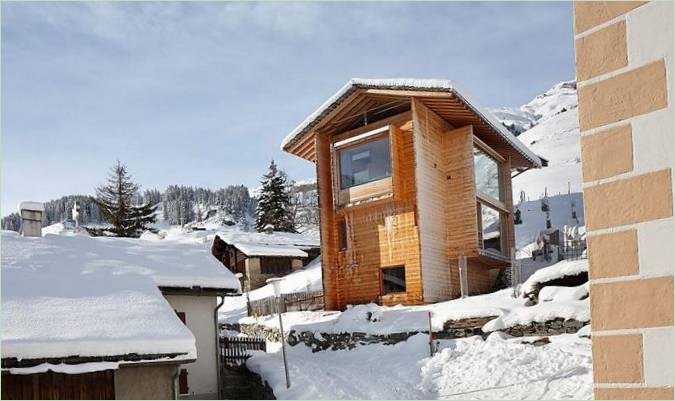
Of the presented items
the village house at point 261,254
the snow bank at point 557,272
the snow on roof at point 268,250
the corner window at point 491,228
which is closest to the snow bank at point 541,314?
the snow bank at point 557,272

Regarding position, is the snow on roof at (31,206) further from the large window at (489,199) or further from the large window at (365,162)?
the large window at (489,199)

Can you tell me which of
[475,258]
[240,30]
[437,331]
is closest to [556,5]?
[240,30]

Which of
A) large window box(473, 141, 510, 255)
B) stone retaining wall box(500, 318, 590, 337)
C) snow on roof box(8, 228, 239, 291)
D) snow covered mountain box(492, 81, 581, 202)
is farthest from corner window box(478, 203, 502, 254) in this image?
snow covered mountain box(492, 81, 581, 202)

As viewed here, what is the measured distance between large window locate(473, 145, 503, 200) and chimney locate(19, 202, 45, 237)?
13635 mm

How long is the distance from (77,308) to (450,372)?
7.59 meters

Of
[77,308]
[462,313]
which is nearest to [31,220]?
[77,308]

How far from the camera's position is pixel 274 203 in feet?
148

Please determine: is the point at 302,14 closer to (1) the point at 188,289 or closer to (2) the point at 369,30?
(2) the point at 369,30

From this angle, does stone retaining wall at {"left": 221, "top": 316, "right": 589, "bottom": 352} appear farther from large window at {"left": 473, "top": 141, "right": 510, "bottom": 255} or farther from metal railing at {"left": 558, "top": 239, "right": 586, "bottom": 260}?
metal railing at {"left": 558, "top": 239, "right": 586, "bottom": 260}

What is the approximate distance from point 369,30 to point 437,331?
12870mm

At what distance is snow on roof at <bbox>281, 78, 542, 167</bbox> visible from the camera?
747 inches

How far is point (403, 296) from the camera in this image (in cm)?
1973

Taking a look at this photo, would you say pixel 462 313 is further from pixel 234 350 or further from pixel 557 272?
pixel 234 350

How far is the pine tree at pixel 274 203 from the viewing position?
44.0 meters
